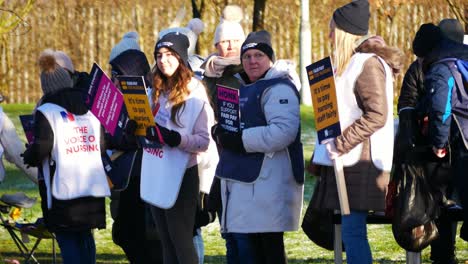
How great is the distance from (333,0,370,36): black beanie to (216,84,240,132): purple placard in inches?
29.8

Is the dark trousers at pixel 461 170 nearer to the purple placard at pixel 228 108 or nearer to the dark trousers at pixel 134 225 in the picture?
the purple placard at pixel 228 108

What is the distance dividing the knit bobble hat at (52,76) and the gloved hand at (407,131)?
2.18 meters

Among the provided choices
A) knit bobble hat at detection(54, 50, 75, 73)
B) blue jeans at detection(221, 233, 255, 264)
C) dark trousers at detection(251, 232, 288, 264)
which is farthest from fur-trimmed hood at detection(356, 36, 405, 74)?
knit bobble hat at detection(54, 50, 75, 73)

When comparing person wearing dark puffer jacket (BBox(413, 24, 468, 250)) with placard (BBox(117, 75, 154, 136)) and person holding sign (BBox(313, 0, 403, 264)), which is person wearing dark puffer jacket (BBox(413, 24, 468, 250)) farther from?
placard (BBox(117, 75, 154, 136))

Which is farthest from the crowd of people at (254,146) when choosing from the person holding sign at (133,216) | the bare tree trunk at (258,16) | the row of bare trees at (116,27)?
the row of bare trees at (116,27)

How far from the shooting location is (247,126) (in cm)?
728

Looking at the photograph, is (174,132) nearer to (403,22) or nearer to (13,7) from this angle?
(13,7)

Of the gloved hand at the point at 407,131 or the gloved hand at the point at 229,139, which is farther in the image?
the gloved hand at the point at 407,131

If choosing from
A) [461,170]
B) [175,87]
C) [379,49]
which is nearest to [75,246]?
[175,87]

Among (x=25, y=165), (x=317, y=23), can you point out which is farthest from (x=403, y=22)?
(x=25, y=165)

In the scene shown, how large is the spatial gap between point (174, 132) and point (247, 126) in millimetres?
453

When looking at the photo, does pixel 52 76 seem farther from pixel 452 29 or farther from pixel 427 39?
pixel 452 29

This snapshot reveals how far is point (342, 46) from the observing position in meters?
7.14

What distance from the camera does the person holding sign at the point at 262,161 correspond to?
712cm
